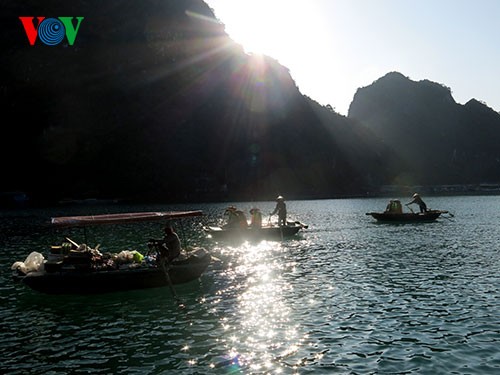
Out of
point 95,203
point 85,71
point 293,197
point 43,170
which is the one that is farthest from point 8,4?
point 293,197

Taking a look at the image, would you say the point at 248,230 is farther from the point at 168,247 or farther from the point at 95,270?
the point at 95,270

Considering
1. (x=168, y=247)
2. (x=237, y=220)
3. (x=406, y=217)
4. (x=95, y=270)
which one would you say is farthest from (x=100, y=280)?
(x=406, y=217)

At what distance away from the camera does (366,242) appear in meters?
35.8

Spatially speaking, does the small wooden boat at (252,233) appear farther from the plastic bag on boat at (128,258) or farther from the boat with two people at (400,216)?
the boat with two people at (400,216)

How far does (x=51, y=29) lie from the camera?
14712cm

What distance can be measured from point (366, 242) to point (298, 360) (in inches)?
998

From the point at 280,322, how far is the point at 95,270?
9.54m

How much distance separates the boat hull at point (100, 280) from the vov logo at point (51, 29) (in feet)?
472

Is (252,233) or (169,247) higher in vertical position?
(169,247)

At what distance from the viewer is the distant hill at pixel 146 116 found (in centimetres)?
13050

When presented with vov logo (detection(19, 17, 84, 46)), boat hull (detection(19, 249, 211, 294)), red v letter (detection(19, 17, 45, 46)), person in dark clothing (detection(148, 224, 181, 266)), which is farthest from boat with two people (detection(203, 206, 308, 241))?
red v letter (detection(19, 17, 45, 46))

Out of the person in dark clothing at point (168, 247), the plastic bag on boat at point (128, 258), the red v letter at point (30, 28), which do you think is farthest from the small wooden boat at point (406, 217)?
the red v letter at point (30, 28)

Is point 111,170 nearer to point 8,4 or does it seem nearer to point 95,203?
point 95,203

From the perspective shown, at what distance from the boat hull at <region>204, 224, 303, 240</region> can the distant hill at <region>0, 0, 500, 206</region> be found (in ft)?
292
